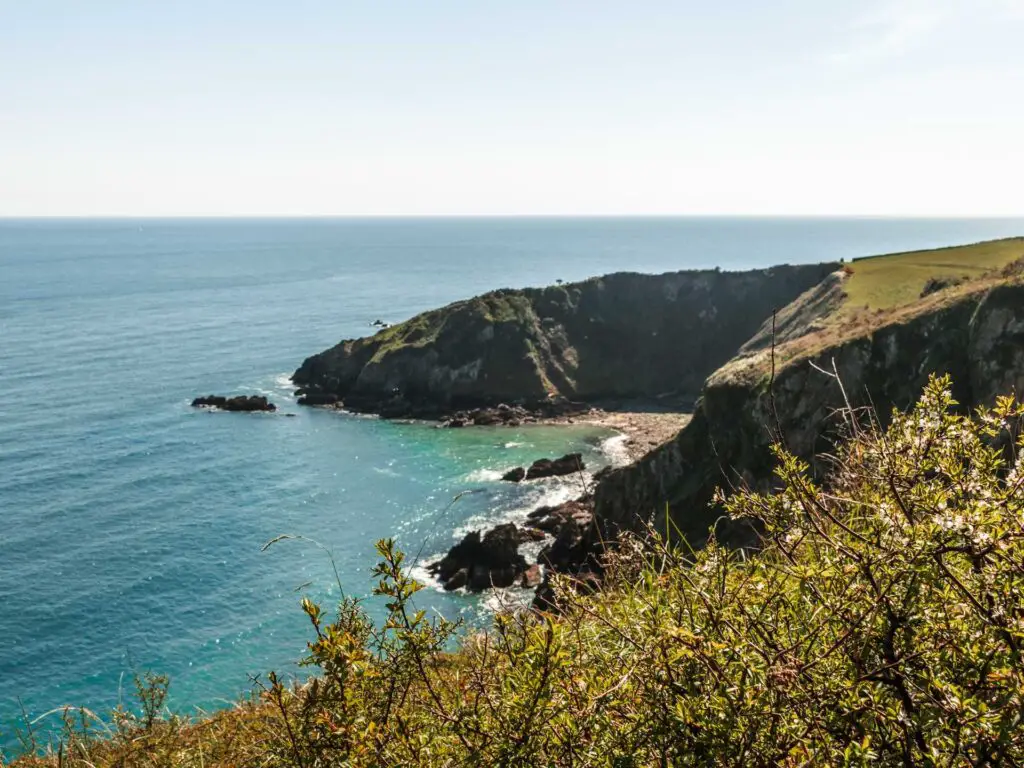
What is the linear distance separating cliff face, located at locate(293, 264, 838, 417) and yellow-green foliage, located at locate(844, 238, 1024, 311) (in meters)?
34.6

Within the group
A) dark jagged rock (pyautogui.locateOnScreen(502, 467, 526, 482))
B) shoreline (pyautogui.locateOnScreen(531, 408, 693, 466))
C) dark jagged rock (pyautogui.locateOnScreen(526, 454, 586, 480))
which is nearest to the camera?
dark jagged rock (pyautogui.locateOnScreen(502, 467, 526, 482))

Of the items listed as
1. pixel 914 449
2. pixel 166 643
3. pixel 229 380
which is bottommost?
pixel 166 643

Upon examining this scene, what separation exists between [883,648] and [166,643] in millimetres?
47790

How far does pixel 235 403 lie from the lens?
89750 millimetres

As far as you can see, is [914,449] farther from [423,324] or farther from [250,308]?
[250,308]

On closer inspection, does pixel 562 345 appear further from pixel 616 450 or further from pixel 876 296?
pixel 876 296

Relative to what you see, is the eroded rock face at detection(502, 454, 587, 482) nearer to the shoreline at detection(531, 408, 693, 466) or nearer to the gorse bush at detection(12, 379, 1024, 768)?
the shoreline at detection(531, 408, 693, 466)

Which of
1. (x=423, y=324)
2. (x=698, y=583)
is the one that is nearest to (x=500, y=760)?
(x=698, y=583)

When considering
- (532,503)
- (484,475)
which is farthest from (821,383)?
(484,475)

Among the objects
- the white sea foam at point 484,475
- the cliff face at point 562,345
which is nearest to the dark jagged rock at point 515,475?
the white sea foam at point 484,475

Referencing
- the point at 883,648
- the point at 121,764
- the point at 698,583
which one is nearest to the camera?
the point at 883,648

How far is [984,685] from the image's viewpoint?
2939 millimetres

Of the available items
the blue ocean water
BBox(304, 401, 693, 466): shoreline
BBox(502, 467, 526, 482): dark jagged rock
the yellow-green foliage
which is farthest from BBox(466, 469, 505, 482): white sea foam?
the yellow-green foliage

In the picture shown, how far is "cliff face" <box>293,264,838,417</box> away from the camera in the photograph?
101438 mm
